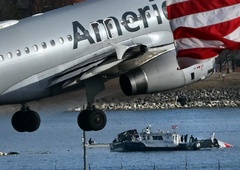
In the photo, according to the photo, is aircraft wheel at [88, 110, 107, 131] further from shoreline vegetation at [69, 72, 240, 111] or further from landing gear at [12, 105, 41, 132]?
shoreline vegetation at [69, 72, 240, 111]

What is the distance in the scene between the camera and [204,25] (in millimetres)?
28000

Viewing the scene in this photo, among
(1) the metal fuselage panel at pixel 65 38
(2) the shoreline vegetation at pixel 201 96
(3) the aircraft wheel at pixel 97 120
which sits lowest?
(3) the aircraft wheel at pixel 97 120

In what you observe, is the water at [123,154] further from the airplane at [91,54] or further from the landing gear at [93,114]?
the airplane at [91,54]

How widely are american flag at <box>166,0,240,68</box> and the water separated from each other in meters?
68.2

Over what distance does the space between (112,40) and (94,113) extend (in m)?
2.71

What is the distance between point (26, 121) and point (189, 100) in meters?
69.7

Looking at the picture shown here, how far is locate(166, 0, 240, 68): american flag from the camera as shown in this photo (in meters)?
27.8

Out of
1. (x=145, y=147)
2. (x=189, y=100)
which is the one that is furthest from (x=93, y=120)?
(x=189, y=100)

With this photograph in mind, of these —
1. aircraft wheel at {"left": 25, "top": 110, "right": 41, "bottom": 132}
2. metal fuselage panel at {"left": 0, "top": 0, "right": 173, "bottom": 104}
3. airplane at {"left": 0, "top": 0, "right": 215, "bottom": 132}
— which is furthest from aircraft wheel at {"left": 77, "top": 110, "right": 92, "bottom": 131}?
aircraft wheel at {"left": 25, "top": 110, "right": 41, "bottom": 132}

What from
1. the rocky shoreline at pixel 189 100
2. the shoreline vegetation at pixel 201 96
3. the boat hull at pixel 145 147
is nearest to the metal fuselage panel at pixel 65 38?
the shoreline vegetation at pixel 201 96

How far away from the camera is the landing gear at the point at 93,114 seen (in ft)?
162

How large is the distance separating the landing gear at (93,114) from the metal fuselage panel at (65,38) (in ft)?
2.71

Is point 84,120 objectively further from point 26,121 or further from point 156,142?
point 156,142

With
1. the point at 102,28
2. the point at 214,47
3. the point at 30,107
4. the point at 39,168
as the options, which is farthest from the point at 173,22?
the point at 39,168
